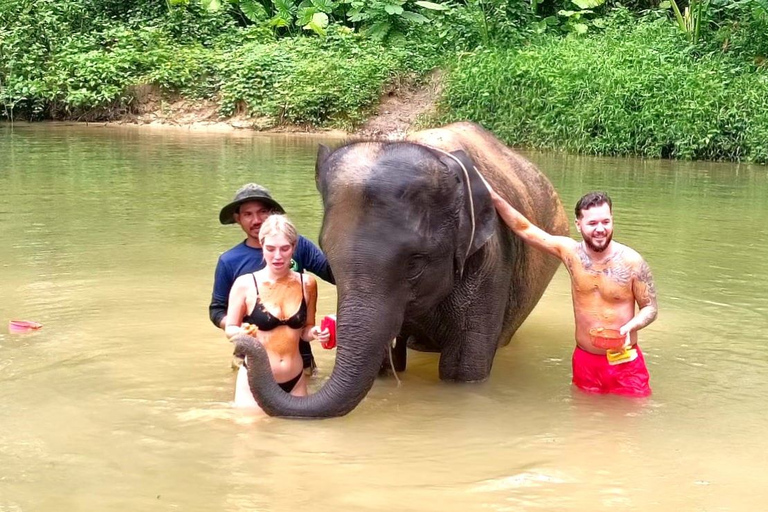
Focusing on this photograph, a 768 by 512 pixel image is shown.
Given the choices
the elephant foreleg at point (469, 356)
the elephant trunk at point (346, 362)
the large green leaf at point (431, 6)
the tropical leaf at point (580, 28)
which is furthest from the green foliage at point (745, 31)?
the elephant trunk at point (346, 362)

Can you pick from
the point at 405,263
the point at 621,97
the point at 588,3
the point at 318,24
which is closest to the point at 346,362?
the point at 405,263

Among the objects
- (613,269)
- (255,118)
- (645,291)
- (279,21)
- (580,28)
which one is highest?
(279,21)

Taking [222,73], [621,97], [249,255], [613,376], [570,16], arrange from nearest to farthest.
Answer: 1. [613,376]
2. [249,255]
3. [621,97]
4. [222,73]
5. [570,16]

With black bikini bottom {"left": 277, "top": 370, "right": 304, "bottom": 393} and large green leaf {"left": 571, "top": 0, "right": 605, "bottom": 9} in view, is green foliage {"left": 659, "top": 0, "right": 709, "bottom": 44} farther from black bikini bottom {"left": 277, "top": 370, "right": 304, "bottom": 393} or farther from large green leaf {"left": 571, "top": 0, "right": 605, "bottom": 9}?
black bikini bottom {"left": 277, "top": 370, "right": 304, "bottom": 393}

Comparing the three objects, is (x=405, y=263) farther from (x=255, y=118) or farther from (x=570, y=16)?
(x=570, y=16)

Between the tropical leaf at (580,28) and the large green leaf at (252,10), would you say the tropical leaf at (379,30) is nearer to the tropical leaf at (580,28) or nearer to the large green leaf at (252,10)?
the large green leaf at (252,10)

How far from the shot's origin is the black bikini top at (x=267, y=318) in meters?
5.33

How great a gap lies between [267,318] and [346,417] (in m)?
0.62

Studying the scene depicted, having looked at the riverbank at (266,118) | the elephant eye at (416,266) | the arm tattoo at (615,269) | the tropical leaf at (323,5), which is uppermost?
the tropical leaf at (323,5)

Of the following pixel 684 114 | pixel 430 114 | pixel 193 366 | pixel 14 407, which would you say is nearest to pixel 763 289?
pixel 193 366

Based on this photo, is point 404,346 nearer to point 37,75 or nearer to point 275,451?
point 275,451

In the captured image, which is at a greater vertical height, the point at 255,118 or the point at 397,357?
the point at 255,118

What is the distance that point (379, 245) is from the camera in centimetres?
472

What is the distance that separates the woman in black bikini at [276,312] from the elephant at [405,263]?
44 centimetres
